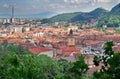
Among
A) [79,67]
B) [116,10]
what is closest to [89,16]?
[116,10]

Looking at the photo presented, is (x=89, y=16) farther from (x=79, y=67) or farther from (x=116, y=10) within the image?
(x=79, y=67)

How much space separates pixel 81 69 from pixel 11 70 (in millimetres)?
2857

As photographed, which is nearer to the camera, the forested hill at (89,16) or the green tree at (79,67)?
the green tree at (79,67)

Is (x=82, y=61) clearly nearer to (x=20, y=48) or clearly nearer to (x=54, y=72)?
(x=54, y=72)

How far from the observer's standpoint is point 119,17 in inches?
5162

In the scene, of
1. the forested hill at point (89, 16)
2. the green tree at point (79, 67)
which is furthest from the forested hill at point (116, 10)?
the green tree at point (79, 67)

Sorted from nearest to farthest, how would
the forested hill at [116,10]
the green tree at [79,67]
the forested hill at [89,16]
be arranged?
1. the green tree at [79,67]
2. the forested hill at [116,10]
3. the forested hill at [89,16]

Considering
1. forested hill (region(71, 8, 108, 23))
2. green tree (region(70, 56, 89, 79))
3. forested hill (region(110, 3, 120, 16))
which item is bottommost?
forested hill (region(71, 8, 108, 23))

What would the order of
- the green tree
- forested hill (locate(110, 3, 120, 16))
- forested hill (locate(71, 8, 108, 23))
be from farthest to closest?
forested hill (locate(71, 8, 108, 23))
forested hill (locate(110, 3, 120, 16))
the green tree

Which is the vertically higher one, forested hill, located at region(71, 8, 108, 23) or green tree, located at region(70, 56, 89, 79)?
green tree, located at region(70, 56, 89, 79)

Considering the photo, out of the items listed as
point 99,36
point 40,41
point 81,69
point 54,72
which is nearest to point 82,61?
point 81,69

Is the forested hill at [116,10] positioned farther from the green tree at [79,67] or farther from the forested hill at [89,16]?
the green tree at [79,67]

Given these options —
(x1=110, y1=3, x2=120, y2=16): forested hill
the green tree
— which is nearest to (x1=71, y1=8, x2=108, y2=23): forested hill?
(x1=110, y1=3, x2=120, y2=16): forested hill

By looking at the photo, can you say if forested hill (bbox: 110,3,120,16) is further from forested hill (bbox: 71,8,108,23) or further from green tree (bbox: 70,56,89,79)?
green tree (bbox: 70,56,89,79)
